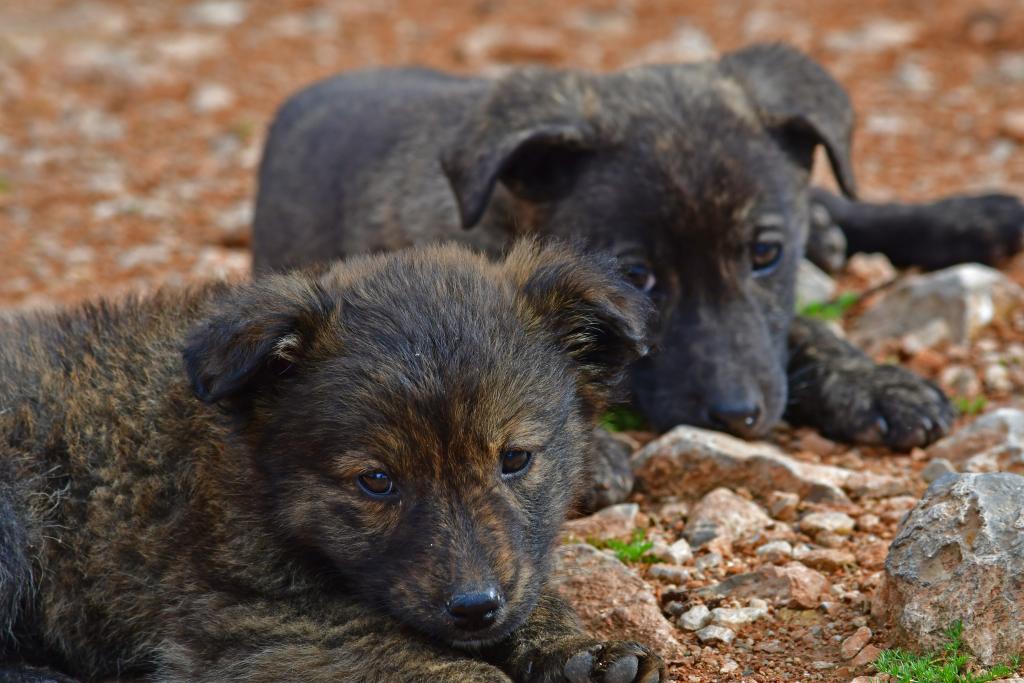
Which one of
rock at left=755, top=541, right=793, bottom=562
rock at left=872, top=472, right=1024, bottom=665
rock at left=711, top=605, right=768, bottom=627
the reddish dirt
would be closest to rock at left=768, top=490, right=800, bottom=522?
rock at left=755, top=541, right=793, bottom=562

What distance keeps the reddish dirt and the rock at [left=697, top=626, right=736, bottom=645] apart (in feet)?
8.33

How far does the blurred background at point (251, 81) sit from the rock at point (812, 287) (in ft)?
5.96

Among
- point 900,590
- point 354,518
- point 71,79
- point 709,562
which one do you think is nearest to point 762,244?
point 709,562

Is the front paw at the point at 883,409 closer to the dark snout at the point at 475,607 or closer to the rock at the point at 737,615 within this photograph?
the rock at the point at 737,615

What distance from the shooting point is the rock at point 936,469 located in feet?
16.6

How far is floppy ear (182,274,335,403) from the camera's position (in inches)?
148

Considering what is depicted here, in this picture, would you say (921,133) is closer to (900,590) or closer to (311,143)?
(311,143)

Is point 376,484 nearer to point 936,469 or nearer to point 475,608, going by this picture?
point 475,608

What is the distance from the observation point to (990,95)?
1036cm

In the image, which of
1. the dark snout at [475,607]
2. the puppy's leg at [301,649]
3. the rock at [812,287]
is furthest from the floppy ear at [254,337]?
the rock at [812,287]

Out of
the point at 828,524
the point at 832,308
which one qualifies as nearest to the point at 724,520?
the point at 828,524

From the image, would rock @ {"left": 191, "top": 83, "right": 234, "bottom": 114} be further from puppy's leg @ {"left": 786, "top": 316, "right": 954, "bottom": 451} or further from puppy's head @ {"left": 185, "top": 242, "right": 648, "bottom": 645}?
puppy's head @ {"left": 185, "top": 242, "right": 648, "bottom": 645}

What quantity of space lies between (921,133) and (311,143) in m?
4.62

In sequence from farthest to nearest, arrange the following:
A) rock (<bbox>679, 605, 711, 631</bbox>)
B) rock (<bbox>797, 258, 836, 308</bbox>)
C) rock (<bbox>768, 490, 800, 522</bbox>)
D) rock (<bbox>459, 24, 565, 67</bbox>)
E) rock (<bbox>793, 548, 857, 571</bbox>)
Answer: rock (<bbox>459, 24, 565, 67</bbox>) < rock (<bbox>797, 258, 836, 308</bbox>) < rock (<bbox>768, 490, 800, 522</bbox>) < rock (<bbox>793, 548, 857, 571</bbox>) < rock (<bbox>679, 605, 711, 631</bbox>)
